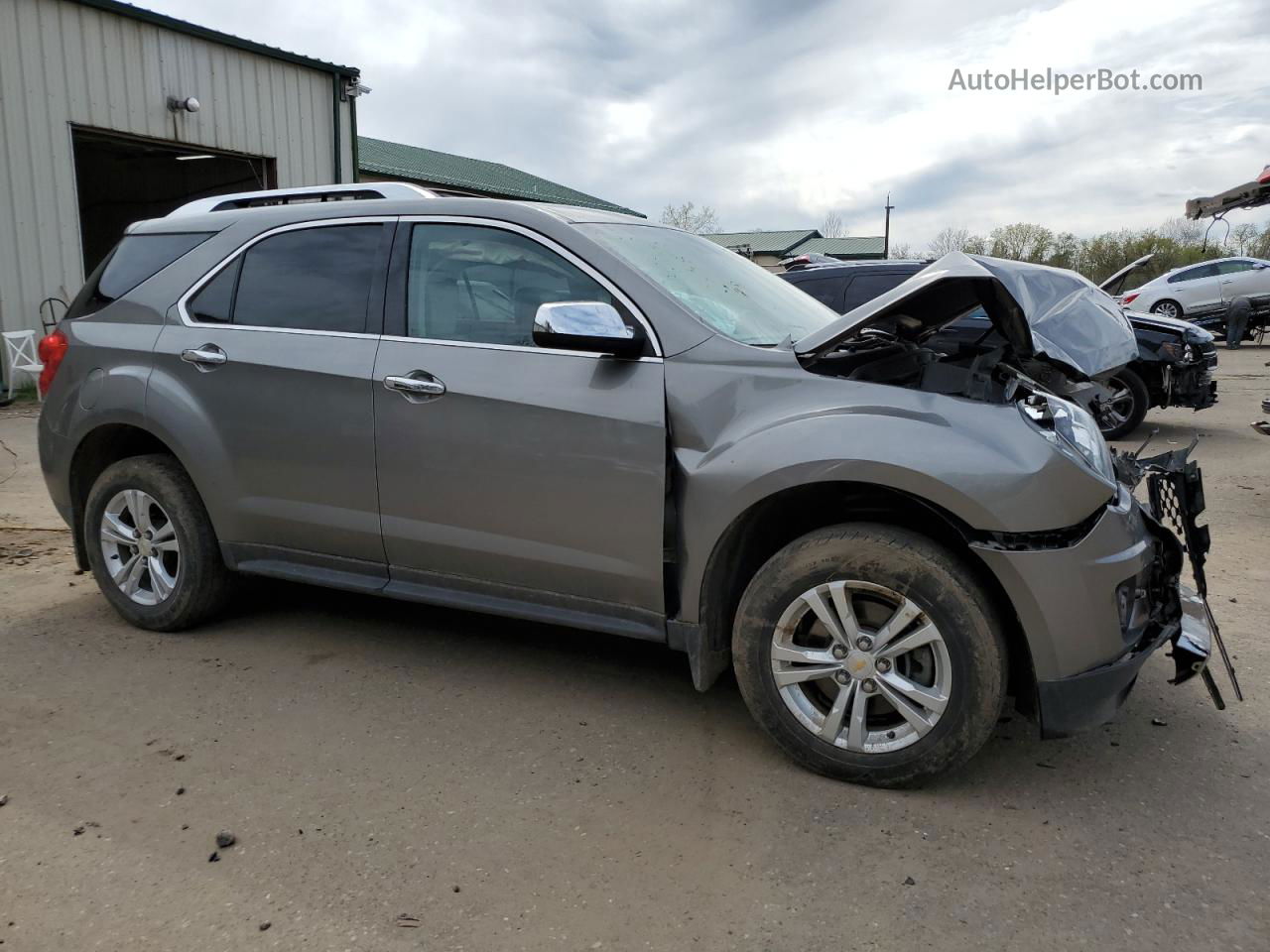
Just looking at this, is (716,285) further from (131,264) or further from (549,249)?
(131,264)

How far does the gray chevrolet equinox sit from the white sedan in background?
20.4 m

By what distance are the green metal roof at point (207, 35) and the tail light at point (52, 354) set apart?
10.4 meters

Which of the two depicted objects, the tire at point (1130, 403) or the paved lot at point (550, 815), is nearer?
the paved lot at point (550, 815)

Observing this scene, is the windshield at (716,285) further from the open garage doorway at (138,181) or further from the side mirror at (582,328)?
the open garage doorway at (138,181)

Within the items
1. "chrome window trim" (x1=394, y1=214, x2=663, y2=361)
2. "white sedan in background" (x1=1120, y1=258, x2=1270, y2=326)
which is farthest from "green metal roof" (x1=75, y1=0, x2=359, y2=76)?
"white sedan in background" (x1=1120, y1=258, x2=1270, y2=326)

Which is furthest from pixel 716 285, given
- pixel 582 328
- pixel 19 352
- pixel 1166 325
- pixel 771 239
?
pixel 771 239

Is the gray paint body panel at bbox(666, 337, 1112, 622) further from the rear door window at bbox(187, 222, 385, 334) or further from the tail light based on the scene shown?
the tail light

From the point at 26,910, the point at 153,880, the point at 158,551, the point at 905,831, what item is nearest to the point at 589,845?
the point at 905,831

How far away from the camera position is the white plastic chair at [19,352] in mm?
12586

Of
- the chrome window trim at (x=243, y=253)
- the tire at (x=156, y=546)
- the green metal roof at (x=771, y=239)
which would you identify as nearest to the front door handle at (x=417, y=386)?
the chrome window trim at (x=243, y=253)

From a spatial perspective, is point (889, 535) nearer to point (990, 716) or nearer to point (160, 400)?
point (990, 716)

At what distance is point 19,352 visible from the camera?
12633 millimetres

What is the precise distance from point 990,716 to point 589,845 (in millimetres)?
1212

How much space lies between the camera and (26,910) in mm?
2486
